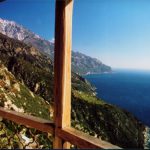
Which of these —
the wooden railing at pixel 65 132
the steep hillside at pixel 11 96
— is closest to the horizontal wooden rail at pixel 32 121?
the wooden railing at pixel 65 132

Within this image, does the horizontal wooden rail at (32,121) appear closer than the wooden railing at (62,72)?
No

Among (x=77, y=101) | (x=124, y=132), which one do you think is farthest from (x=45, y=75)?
(x=124, y=132)

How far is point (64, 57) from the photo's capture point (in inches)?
120

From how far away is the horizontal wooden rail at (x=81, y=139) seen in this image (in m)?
2.48

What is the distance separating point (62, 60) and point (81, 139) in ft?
2.52

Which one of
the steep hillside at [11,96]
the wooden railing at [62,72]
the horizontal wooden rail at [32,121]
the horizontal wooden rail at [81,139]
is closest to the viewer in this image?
the horizontal wooden rail at [81,139]

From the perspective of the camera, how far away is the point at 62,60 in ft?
10.0

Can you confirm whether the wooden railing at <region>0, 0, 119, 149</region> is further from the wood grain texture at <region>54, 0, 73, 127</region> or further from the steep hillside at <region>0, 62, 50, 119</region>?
the steep hillside at <region>0, 62, 50, 119</region>

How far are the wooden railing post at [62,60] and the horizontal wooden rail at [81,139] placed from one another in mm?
78

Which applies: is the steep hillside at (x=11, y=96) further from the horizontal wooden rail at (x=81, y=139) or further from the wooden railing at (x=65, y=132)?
the horizontal wooden rail at (x=81, y=139)

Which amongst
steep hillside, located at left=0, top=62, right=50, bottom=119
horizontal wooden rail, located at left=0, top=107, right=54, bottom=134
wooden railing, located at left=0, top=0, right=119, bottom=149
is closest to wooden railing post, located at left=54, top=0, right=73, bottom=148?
wooden railing, located at left=0, top=0, right=119, bottom=149

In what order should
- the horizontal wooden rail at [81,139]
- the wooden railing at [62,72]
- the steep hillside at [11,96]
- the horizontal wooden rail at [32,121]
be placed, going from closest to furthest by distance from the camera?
the horizontal wooden rail at [81,139] < the wooden railing at [62,72] < the horizontal wooden rail at [32,121] < the steep hillside at [11,96]

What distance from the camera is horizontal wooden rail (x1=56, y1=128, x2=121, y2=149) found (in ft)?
Answer: 8.14

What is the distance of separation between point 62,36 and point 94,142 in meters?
1.05
